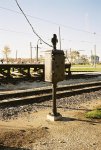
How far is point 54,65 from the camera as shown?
6812 mm

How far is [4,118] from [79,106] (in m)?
2.91

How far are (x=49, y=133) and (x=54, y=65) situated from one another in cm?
190

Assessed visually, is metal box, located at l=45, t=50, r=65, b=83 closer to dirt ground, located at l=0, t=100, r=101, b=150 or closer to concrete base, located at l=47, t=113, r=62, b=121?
concrete base, located at l=47, t=113, r=62, b=121

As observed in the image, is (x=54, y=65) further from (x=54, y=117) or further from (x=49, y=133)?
(x=49, y=133)

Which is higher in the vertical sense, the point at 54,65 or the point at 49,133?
the point at 54,65

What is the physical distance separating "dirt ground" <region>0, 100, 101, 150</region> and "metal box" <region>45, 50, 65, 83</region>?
3.62 ft

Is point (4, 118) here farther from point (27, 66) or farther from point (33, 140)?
point (27, 66)

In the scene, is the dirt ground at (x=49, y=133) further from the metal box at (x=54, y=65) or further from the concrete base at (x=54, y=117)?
the metal box at (x=54, y=65)

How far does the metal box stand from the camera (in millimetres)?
6801

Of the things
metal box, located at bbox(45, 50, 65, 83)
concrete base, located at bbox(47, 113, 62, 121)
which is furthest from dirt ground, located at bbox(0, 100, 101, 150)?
metal box, located at bbox(45, 50, 65, 83)

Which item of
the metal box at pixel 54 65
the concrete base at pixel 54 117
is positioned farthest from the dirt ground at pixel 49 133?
the metal box at pixel 54 65

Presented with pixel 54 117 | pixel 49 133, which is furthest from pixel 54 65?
pixel 49 133

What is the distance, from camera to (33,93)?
11.0 meters

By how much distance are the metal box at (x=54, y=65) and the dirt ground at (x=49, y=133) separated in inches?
43.4
